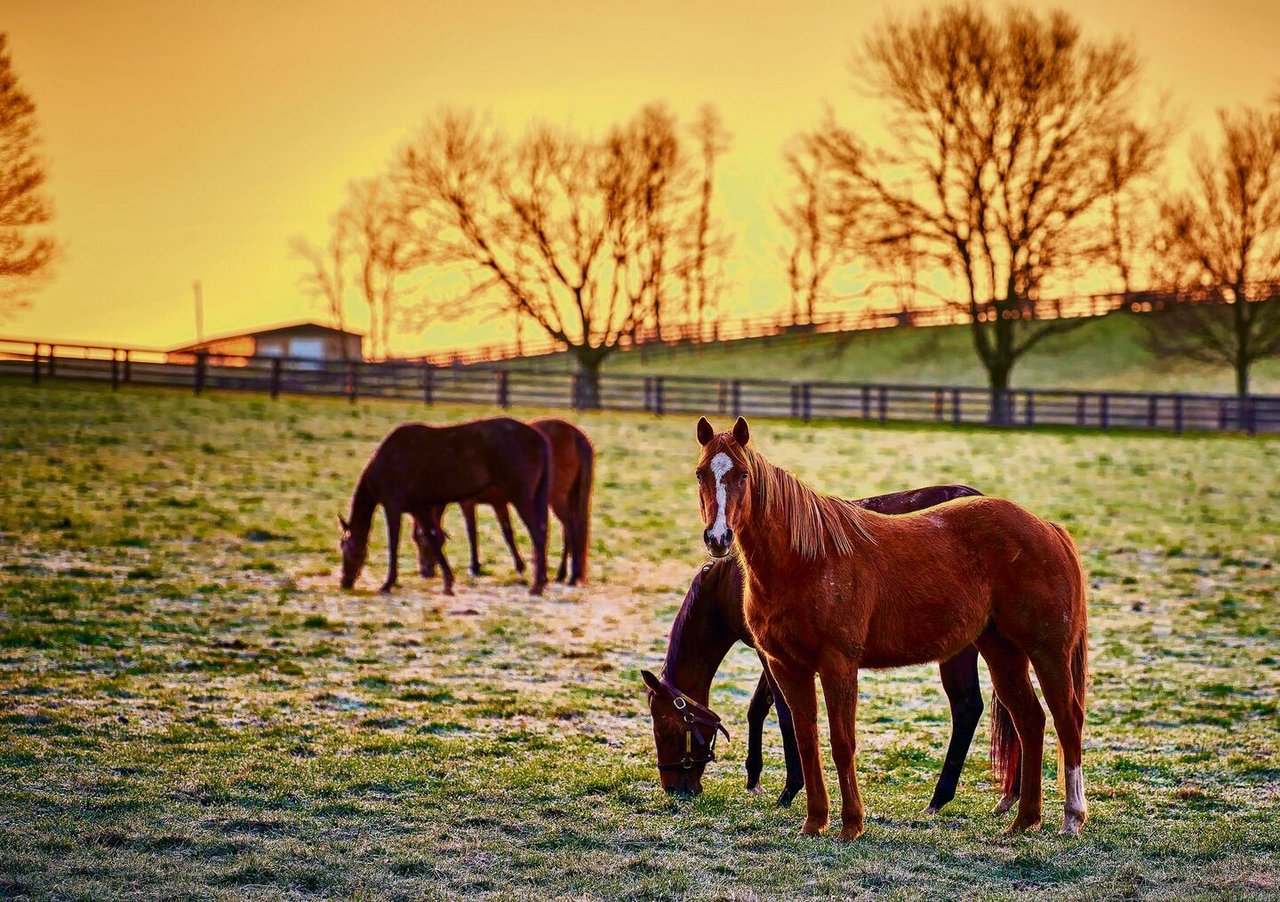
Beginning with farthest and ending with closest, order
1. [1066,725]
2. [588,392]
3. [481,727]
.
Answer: [588,392] → [481,727] → [1066,725]

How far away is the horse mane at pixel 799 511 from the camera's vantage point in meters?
6.49

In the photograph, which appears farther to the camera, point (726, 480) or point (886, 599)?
point (886, 599)

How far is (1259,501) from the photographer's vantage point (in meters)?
23.3

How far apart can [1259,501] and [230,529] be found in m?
16.7

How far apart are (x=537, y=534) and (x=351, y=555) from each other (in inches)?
81.9

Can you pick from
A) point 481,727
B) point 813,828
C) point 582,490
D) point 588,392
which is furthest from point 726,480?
point 588,392

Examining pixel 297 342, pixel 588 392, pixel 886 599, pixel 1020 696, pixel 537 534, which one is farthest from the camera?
pixel 297 342

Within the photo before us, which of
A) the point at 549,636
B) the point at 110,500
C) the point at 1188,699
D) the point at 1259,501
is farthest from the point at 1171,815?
the point at 1259,501

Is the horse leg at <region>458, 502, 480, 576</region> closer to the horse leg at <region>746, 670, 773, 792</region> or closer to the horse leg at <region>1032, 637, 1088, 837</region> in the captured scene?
the horse leg at <region>746, 670, 773, 792</region>

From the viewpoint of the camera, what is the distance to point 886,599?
6.72 metres

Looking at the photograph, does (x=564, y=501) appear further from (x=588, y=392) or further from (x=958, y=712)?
(x=588, y=392)

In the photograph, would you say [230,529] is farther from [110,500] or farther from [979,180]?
[979,180]

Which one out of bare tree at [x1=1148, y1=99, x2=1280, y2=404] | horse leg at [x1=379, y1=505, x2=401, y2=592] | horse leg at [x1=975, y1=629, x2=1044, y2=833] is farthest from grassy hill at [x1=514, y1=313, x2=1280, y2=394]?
horse leg at [x1=975, y1=629, x2=1044, y2=833]

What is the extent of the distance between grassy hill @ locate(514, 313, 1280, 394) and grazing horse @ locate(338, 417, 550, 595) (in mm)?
37289
